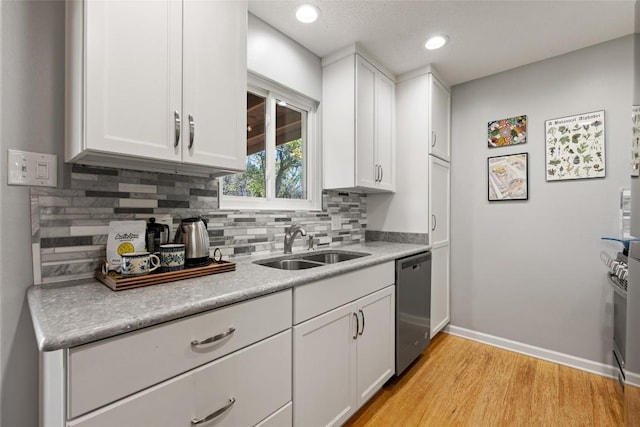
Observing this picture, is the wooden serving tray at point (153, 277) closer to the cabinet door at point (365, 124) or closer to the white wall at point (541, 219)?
the cabinet door at point (365, 124)

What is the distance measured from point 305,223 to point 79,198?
1.41 m

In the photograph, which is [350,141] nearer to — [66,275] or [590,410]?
[66,275]

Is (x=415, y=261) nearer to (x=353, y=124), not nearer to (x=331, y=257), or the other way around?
(x=331, y=257)

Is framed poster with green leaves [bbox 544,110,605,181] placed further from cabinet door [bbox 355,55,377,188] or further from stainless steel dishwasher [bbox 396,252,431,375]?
cabinet door [bbox 355,55,377,188]

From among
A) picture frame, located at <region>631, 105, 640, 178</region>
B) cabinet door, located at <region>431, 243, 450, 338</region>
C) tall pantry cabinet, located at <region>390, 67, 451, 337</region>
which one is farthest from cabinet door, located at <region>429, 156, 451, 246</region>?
picture frame, located at <region>631, 105, 640, 178</region>

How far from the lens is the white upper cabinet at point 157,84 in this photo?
3.28 ft

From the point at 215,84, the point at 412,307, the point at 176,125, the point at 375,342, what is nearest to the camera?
the point at 176,125

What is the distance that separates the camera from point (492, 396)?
190 cm

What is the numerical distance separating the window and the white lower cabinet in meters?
0.94

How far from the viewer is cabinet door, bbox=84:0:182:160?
0.99 m

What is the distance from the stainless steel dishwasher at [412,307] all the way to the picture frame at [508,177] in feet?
3.00

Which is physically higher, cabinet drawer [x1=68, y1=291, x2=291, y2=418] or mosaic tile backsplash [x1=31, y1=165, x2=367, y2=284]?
mosaic tile backsplash [x1=31, y1=165, x2=367, y2=284]

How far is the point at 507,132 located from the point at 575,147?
504 mm

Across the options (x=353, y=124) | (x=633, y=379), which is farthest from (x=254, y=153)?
(x=633, y=379)
